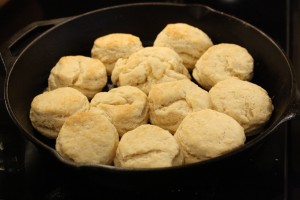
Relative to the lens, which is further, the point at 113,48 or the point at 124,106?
the point at 113,48

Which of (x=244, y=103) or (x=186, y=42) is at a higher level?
(x=186, y=42)

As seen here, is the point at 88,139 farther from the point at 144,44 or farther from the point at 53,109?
the point at 144,44

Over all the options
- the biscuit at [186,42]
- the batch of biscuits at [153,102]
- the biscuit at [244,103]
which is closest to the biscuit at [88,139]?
the batch of biscuits at [153,102]

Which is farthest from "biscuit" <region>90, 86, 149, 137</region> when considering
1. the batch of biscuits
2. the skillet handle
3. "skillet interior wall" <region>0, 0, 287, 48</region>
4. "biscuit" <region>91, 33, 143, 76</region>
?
"skillet interior wall" <region>0, 0, 287, 48</region>

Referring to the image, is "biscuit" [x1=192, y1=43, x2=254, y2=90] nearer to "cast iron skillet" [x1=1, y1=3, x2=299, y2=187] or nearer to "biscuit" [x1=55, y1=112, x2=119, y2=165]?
"cast iron skillet" [x1=1, y1=3, x2=299, y2=187]

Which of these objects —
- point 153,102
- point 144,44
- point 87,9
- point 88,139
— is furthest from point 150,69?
point 87,9
